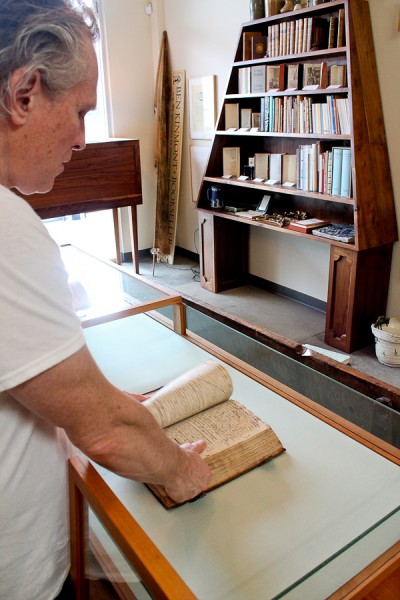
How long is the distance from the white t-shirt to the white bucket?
2.54m

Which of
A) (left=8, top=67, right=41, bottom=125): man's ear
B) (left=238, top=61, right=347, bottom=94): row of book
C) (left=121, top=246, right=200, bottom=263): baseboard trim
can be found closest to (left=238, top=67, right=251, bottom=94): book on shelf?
(left=238, top=61, right=347, bottom=94): row of book

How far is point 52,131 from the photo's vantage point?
0.64m

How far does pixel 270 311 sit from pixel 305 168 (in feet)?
3.79

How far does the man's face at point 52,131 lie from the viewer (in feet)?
2.02

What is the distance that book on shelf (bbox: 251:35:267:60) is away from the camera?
3.56 m

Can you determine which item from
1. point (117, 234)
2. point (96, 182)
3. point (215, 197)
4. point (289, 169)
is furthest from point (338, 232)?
point (117, 234)

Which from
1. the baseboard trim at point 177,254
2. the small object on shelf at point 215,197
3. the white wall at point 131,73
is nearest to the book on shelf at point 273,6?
the small object on shelf at point 215,197

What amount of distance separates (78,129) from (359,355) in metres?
2.83

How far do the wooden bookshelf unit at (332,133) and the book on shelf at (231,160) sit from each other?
15 centimetres

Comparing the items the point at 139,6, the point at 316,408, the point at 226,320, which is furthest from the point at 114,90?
the point at 316,408

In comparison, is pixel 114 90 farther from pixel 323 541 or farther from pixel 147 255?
pixel 323 541

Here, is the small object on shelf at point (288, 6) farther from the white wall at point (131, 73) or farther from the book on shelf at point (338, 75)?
the white wall at point (131, 73)

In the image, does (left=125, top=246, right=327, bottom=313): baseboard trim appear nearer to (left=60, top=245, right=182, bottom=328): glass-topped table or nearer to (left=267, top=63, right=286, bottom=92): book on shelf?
(left=267, top=63, right=286, bottom=92): book on shelf

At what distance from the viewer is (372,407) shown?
3.64 feet
